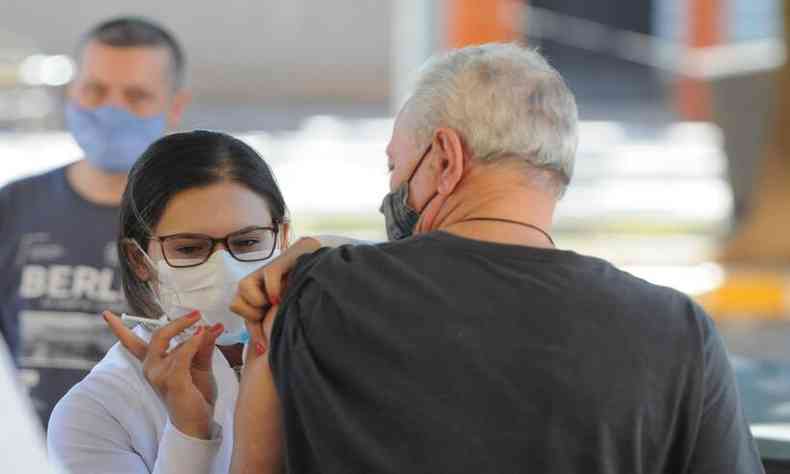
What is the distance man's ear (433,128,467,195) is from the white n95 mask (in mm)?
425

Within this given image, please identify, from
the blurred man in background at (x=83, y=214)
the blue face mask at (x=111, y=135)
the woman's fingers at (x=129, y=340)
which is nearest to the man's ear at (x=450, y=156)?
the woman's fingers at (x=129, y=340)

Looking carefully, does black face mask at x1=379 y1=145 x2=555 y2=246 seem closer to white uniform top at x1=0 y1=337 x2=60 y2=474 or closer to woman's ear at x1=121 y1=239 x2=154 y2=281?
woman's ear at x1=121 y1=239 x2=154 y2=281

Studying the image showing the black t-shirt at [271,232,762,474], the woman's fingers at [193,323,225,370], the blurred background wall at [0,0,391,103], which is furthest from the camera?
the blurred background wall at [0,0,391,103]

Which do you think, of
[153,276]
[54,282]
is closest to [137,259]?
[153,276]

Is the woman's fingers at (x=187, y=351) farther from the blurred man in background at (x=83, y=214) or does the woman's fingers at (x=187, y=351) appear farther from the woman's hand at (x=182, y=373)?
the blurred man in background at (x=83, y=214)

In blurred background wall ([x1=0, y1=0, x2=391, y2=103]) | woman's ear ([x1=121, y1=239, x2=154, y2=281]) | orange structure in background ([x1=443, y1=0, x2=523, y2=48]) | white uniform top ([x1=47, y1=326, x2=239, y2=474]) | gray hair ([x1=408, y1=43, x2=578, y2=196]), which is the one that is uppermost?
gray hair ([x1=408, y1=43, x2=578, y2=196])

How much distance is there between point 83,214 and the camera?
3.70 meters

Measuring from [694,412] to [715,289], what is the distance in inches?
281

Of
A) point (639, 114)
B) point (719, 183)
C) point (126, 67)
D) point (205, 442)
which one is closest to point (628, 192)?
point (719, 183)

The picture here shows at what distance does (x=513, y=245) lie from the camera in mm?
1995

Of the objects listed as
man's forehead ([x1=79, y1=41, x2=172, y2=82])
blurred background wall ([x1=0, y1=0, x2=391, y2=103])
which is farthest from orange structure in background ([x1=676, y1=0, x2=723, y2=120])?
man's forehead ([x1=79, y1=41, x2=172, y2=82])

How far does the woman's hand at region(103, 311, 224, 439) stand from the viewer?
6.91 ft

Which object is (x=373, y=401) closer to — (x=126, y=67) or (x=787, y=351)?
(x=126, y=67)

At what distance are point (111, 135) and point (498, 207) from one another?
194cm
